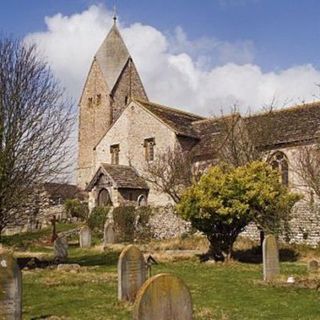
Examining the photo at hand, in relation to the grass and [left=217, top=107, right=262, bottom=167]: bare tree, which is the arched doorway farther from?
the grass

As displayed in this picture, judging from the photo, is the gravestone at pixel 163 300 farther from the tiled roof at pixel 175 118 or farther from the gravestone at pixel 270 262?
the tiled roof at pixel 175 118

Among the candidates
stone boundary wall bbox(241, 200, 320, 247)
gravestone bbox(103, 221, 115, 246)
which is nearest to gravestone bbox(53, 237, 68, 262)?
gravestone bbox(103, 221, 115, 246)

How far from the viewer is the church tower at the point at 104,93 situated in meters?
63.2

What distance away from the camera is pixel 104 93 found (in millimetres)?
63344

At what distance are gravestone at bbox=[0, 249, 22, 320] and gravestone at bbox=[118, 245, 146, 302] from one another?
133 inches

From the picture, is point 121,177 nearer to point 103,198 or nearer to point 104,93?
point 103,198

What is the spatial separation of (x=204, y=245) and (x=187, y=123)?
17.4 m

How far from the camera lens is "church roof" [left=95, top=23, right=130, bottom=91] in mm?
63344


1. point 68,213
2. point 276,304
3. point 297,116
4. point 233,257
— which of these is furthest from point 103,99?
point 276,304

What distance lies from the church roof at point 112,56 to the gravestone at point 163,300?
2223 inches

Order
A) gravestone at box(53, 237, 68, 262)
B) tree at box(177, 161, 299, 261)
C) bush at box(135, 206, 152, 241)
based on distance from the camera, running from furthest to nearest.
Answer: bush at box(135, 206, 152, 241) < gravestone at box(53, 237, 68, 262) < tree at box(177, 161, 299, 261)

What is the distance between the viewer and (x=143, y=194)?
42.4 meters

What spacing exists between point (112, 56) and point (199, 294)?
53299mm

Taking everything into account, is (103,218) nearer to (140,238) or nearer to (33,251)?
(140,238)
